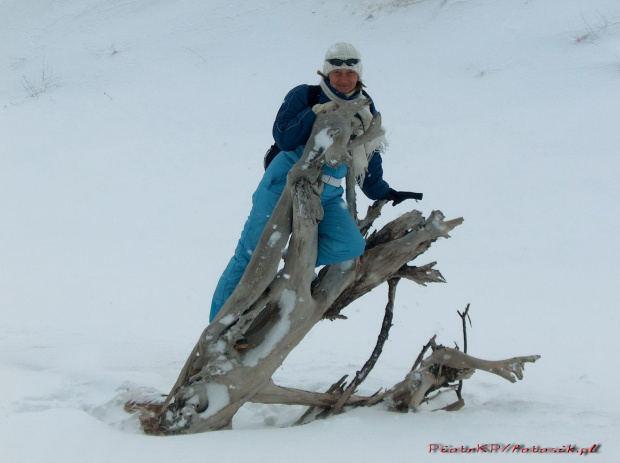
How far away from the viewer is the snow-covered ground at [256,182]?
2.65 meters

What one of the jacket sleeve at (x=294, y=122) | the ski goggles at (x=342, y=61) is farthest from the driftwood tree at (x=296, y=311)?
the ski goggles at (x=342, y=61)

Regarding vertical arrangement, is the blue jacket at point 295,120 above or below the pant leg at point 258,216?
above

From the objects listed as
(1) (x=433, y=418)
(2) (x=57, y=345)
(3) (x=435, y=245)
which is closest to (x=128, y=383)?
(2) (x=57, y=345)

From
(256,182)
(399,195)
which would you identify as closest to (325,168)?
(399,195)

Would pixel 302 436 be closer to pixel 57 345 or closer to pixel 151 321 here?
pixel 57 345

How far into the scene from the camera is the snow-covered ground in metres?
2.65

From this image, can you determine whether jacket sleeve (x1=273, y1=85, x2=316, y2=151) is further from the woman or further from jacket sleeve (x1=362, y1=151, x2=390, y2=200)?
jacket sleeve (x1=362, y1=151, x2=390, y2=200)

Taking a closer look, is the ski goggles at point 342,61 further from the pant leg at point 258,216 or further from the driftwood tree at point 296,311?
the pant leg at point 258,216

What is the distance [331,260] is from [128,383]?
1267 mm

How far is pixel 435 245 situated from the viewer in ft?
17.8

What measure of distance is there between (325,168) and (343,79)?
0.34 meters

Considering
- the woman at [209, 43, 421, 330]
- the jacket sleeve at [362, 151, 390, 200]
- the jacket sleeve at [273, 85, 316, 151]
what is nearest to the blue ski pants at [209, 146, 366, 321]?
the woman at [209, 43, 421, 330]

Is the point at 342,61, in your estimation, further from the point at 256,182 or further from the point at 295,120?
the point at 256,182

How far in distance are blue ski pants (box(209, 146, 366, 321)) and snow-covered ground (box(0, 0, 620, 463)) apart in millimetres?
661
